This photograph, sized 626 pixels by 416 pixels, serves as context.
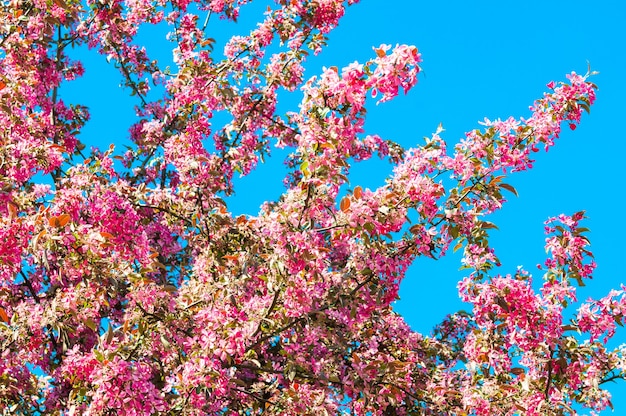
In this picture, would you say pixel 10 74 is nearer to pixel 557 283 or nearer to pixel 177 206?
pixel 177 206

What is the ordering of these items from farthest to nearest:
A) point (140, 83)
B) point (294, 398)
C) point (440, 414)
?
point (140, 83) < point (440, 414) < point (294, 398)

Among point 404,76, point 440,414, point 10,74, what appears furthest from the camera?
point 10,74

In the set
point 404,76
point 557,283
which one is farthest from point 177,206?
point 557,283

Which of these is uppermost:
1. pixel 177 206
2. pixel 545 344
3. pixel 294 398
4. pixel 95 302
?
pixel 177 206

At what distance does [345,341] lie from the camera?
6.72m

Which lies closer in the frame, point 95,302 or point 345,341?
point 95,302

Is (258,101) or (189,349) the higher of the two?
(258,101)

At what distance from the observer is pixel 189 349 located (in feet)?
20.9

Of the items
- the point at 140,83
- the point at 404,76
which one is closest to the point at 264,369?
the point at 404,76

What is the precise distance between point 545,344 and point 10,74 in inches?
264

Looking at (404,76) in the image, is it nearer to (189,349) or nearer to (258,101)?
(189,349)

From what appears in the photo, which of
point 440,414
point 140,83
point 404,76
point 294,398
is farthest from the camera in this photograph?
point 140,83

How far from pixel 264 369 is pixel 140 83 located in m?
6.03

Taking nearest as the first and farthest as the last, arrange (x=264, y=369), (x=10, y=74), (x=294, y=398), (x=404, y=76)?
(x=404, y=76)
(x=294, y=398)
(x=264, y=369)
(x=10, y=74)
